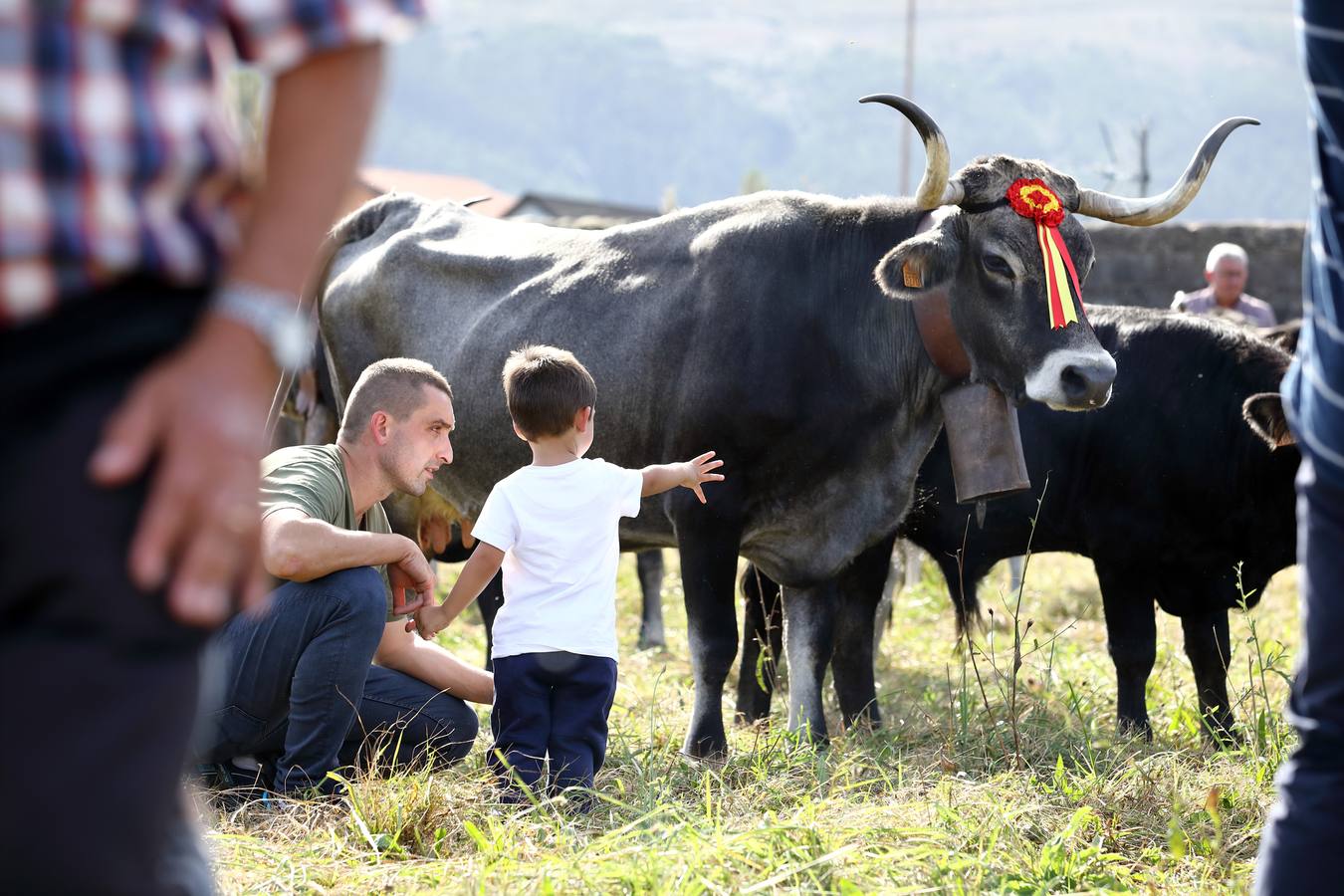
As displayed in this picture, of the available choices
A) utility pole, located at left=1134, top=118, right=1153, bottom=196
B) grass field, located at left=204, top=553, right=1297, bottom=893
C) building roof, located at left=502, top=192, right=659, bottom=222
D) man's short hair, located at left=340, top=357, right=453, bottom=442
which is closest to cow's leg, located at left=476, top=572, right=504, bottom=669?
grass field, located at left=204, top=553, right=1297, bottom=893

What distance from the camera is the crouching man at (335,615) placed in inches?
133

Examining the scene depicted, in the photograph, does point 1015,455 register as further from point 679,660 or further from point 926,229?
point 679,660

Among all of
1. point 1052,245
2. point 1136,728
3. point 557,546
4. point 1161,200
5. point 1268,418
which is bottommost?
point 1136,728

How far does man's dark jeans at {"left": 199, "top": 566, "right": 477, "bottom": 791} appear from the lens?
3391mm

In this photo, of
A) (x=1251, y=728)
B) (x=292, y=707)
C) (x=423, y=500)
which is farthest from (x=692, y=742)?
(x=423, y=500)

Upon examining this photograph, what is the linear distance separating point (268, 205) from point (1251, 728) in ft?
11.5

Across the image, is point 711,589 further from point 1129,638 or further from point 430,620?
point 1129,638

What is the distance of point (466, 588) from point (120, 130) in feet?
7.64

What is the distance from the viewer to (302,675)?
134 inches

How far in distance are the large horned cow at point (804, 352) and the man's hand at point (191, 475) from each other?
10.5 feet

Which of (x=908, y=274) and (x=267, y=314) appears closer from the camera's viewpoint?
(x=267, y=314)

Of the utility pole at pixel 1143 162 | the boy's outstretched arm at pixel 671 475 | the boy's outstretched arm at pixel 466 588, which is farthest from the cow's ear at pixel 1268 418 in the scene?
the utility pole at pixel 1143 162

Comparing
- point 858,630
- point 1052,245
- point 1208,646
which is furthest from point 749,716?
point 1052,245

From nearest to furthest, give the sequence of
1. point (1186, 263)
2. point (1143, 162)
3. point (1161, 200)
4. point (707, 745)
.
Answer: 1. point (707, 745)
2. point (1161, 200)
3. point (1186, 263)
4. point (1143, 162)
